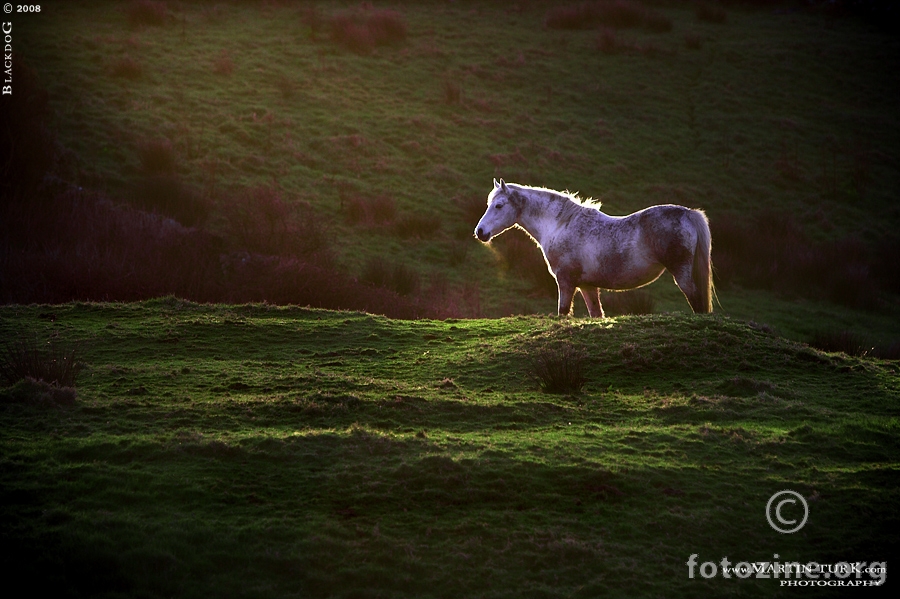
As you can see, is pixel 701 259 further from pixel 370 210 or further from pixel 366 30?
pixel 366 30

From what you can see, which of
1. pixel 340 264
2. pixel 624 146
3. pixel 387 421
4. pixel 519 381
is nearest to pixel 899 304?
pixel 624 146

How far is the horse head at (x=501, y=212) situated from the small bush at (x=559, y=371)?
367 centimetres

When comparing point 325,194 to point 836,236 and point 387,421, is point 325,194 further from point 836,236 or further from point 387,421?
point 387,421

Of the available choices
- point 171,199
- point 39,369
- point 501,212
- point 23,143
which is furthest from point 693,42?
point 39,369

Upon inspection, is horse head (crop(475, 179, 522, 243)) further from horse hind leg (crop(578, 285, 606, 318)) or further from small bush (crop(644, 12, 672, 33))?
small bush (crop(644, 12, 672, 33))

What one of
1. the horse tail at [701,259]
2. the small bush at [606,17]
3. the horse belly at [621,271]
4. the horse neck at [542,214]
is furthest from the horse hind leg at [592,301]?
the small bush at [606,17]

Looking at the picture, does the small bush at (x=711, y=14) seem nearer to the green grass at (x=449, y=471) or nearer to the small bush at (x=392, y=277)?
the small bush at (x=392, y=277)

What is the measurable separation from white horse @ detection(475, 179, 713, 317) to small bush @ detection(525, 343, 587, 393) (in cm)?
258

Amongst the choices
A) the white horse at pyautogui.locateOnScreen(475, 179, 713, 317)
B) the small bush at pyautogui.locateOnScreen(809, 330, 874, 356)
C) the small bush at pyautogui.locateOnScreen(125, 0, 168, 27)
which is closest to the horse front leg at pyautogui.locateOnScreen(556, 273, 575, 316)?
the white horse at pyautogui.locateOnScreen(475, 179, 713, 317)

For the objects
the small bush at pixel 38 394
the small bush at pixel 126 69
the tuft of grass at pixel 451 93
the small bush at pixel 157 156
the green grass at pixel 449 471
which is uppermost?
the small bush at pixel 126 69

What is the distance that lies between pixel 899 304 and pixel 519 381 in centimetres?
1803

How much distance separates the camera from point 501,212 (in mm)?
12750

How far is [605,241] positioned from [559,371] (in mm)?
3431

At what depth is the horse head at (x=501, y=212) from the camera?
12.7m
